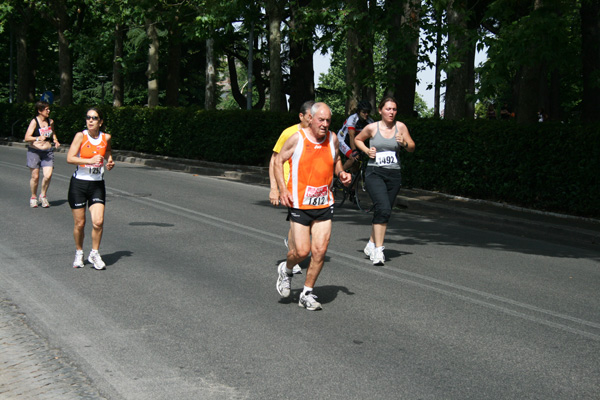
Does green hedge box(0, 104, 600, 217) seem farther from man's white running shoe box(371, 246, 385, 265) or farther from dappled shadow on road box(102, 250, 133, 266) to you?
dappled shadow on road box(102, 250, 133, 266)

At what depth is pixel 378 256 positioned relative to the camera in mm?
9195

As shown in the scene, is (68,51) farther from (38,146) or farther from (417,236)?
(417,236)

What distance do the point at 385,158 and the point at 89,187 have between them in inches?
133

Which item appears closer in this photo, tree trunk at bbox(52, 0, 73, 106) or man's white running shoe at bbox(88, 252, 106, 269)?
man's white running shoe at bbox(88, 252, 106, 269)

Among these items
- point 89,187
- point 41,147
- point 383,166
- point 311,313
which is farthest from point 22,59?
point 311,313

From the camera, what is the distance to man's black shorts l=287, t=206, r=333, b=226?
6852 mm

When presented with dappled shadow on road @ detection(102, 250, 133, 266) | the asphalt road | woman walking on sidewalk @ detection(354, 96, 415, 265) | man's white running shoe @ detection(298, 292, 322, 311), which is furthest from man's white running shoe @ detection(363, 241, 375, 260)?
dappled shadow on road @ detection(102, 250, 133, 266)

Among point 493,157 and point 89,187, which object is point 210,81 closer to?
point 493,157

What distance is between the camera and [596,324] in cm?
671

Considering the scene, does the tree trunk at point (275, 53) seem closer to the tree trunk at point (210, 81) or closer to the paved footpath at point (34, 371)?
the tree trunk at point (210, 81)

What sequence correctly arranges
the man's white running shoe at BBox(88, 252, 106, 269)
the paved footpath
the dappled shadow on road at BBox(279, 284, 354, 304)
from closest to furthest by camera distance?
1. the paved footpath
2. the dappled shadow on road at BBox(279, 284, 354, 304)
3. the man's white running shoe at BBox(88, 252, 106, 269)

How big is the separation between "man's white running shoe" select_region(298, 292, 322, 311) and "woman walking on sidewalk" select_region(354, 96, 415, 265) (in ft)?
7.70

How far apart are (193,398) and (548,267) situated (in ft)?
19.5

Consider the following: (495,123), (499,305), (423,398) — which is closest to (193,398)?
(423,398)
